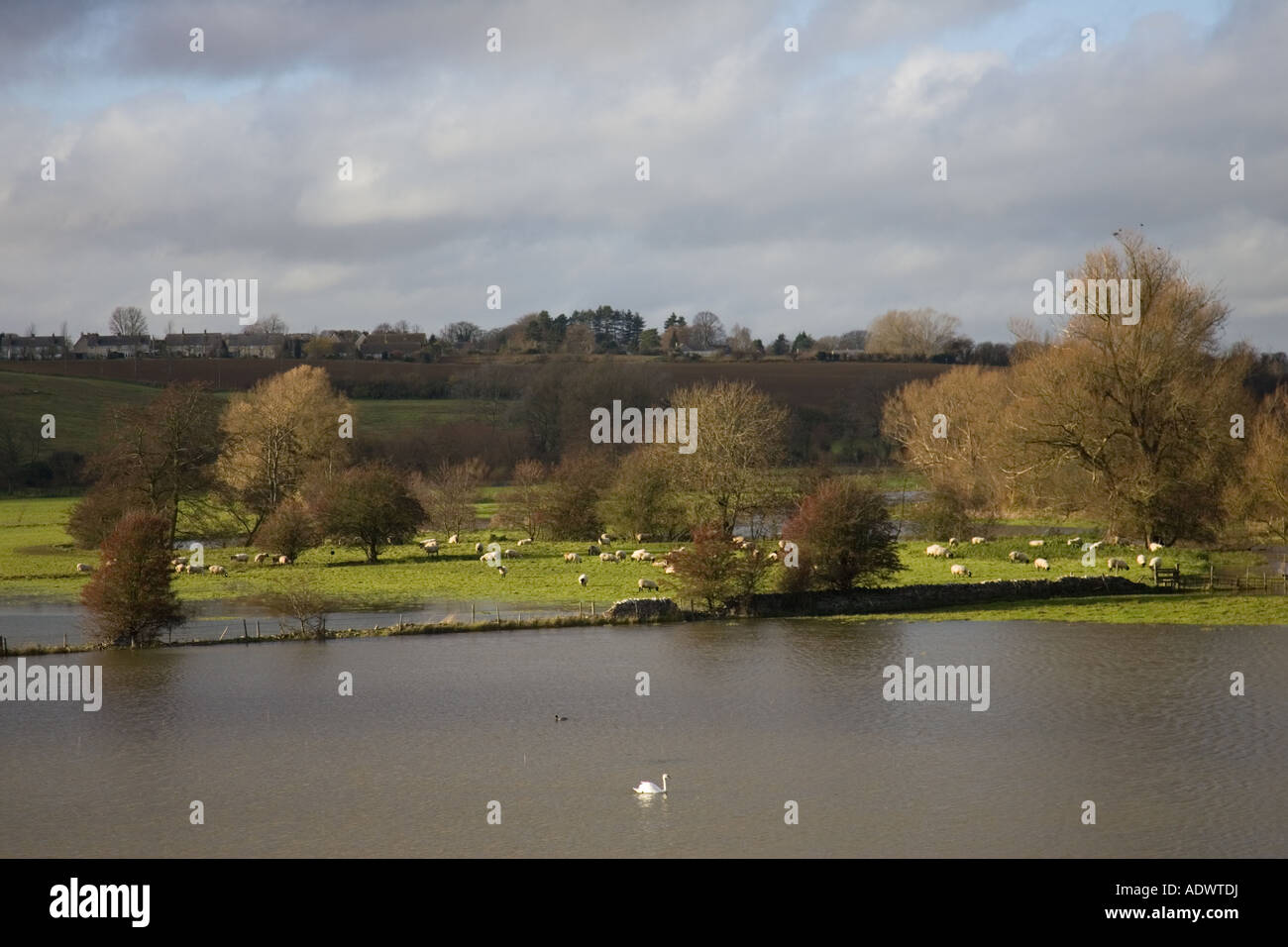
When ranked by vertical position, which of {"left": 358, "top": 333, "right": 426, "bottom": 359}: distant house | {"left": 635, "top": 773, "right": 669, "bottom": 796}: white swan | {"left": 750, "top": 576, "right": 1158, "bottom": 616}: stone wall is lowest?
{"left": 635, "top": 773, "right": 669, "bottom": 796}: white swan

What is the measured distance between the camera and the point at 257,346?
191 metres

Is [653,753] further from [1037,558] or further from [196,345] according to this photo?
[196,345]

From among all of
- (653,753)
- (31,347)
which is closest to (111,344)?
(31,347)

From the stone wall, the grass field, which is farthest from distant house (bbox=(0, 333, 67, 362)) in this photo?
the stone wall

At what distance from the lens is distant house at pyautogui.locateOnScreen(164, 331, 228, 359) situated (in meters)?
177

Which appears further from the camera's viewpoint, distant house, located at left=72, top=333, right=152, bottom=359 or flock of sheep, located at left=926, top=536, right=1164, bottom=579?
distant house, located at left=72, top=333, right=152, bottom=359

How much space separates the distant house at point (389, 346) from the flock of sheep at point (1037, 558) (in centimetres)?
12385

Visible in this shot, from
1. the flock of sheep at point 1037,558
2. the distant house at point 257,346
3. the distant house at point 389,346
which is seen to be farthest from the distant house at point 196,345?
the flock of sheep at point 1037,558

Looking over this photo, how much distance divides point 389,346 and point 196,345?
1192 inches

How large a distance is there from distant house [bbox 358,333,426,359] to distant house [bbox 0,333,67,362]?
41708 millimetres

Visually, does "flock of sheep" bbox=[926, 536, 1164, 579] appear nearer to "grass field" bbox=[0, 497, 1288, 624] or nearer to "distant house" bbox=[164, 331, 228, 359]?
"grass field" bbox=[0, 497, 1288, 624]
